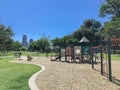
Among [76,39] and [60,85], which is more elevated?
[76,39]

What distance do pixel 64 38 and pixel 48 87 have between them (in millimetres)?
73915

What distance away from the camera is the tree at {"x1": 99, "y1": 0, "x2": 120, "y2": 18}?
44869 millimetres

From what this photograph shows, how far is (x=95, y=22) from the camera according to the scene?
287 feet

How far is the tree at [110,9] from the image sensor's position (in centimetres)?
4487

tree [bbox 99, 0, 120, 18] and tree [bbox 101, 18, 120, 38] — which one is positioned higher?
tree [bbox 99, 0, 120, 18]

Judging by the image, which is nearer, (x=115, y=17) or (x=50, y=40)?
(x=115, y=17)

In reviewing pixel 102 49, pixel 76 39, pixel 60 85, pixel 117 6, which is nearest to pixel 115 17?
pixel 117 6

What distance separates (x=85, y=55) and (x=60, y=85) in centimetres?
1550

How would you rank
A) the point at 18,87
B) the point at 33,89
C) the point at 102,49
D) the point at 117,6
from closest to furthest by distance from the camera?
1. the point at 33,89
2. the point at 18,87
3. the point at 102,49
4. the point at 117,6

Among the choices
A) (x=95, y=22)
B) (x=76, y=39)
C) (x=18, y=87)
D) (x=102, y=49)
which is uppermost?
(x=95, y=22)

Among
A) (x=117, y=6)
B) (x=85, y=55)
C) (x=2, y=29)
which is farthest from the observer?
(x=2, y=29)

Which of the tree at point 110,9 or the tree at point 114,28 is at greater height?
the tree at point 110,9

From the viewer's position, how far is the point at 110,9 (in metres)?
45.9

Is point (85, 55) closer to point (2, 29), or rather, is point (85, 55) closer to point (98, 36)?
point (2, 29)
